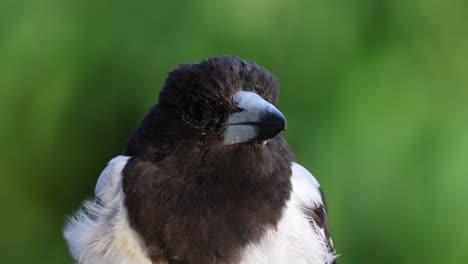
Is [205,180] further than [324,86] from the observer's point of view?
No

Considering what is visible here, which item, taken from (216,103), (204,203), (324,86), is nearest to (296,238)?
(204,203)

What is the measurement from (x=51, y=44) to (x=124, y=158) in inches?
15.1

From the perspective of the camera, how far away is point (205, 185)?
5.81ft

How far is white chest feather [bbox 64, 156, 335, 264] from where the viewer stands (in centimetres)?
177

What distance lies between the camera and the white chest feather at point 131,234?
177 cm

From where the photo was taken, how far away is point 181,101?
1.79 m

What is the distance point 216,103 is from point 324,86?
416mm

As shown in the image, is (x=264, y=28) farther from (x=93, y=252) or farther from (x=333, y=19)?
(x=93, y=252)

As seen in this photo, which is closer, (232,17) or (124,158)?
(124,158)

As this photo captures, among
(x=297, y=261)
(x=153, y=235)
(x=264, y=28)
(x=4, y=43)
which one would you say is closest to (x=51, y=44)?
(x=4, y=43)

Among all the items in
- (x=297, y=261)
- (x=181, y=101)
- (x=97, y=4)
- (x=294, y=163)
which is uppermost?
(x=97, y=4)

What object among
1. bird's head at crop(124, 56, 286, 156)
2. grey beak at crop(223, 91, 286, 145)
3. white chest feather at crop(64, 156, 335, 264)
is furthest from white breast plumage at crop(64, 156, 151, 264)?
grey beak at crop(223, 91, 286, 145)

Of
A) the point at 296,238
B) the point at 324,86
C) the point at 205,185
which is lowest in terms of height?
the point at 296,238

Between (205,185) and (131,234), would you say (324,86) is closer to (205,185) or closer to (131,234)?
(205,185)
